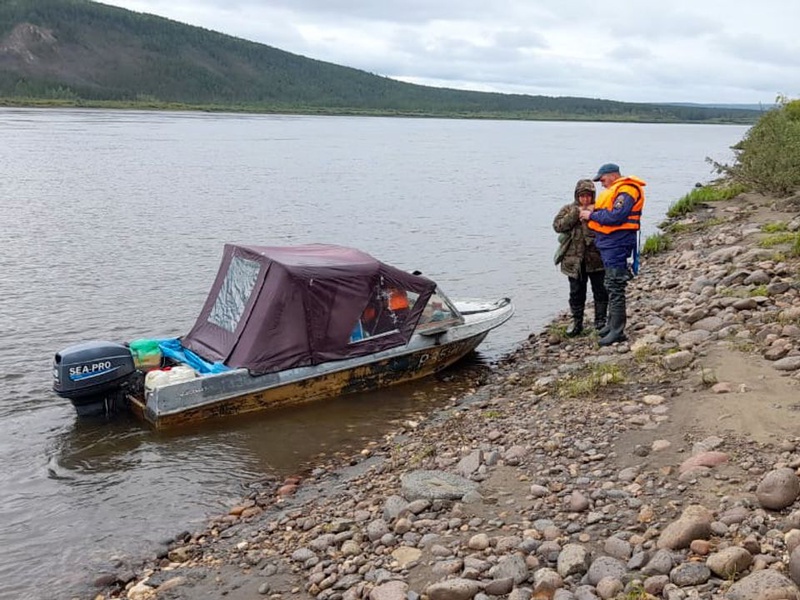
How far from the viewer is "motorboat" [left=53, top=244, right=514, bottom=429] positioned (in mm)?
10523

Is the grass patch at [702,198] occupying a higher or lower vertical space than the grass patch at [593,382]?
higher

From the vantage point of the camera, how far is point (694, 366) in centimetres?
900

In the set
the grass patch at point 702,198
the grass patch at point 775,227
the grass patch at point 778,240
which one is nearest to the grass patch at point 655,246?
the grass patch at point 775,227

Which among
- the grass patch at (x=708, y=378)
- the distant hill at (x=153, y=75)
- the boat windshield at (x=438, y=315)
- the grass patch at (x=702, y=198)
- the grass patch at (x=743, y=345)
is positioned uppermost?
the distant hill at (x=153, y=75)

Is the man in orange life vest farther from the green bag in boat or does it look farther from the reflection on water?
the green bag in boat

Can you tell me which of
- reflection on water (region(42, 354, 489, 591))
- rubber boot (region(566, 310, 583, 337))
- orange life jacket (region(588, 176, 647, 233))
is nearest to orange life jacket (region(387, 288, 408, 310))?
reflection on water (region(42, 354, 489, 591))

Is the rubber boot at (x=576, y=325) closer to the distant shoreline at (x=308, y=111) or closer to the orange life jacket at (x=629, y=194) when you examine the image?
the orange life jacket at (x=629, y=194)

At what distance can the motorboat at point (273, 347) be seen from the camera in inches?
414

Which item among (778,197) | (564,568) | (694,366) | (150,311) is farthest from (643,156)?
(564,568)

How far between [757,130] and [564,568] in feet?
82.8

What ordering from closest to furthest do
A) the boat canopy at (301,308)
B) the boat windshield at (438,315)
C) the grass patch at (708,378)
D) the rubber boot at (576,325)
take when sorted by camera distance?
the grass patch at (708,378) → the boat canopy at (301,308) → the rubber boot at (576,325) → the boat windshield at (438,315)

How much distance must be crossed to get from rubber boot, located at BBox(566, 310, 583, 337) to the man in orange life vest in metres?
1.31

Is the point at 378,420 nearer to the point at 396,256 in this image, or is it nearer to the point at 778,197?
the point at 396,256

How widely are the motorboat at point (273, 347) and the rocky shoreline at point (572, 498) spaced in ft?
5.13
